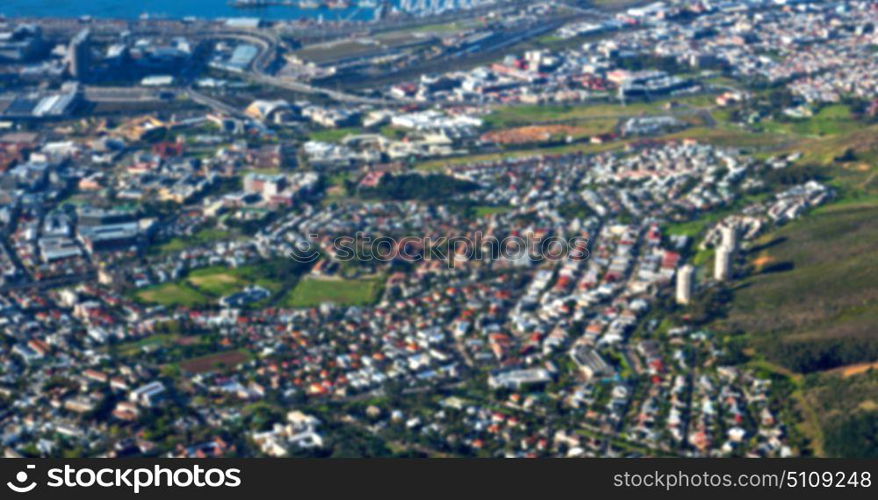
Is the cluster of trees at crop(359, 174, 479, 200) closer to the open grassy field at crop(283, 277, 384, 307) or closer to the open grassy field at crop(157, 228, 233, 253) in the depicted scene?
the open grassy field at crop(157, 228, 233, 253)

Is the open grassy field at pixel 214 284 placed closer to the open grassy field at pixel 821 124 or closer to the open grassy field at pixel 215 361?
the open grassy field at pixel 215 361

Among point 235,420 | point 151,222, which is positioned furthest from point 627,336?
point 151,222

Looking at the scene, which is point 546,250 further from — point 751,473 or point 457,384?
point 751,473

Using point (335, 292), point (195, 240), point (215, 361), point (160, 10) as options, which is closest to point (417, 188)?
point (195, 240)

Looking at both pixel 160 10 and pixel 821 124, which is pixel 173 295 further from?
pixel 160 10

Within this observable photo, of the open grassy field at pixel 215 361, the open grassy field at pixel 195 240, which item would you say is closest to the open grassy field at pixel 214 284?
the open grassy field at pixel 195 240

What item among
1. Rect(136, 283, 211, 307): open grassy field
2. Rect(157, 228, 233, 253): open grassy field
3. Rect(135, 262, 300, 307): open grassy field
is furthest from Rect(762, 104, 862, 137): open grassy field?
Rect(136, 283, 211, 307): open grassy field
